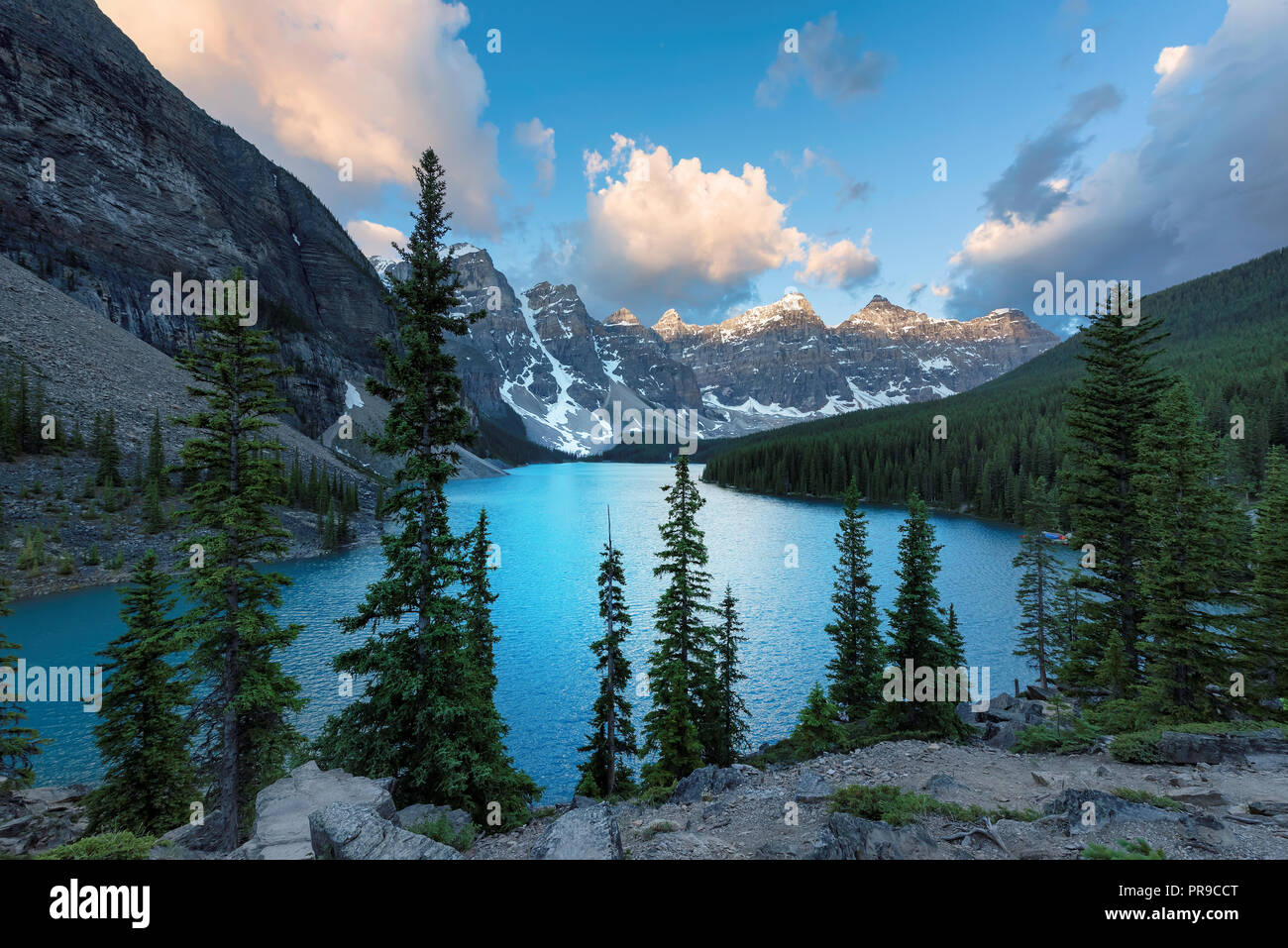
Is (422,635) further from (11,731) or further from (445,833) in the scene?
(11,731)

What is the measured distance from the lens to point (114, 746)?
43.5 feet

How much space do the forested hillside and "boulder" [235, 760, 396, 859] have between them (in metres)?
66.0

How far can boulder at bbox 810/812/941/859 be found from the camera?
721 cm

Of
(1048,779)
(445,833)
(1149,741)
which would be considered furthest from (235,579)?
(1149,741)

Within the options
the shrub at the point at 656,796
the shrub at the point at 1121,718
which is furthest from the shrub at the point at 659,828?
the shrub at the point at 1121,718

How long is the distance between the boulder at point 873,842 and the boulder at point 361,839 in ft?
19.7

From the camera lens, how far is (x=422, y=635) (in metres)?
13.2

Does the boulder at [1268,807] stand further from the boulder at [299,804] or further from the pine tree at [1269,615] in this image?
the boulder at [299,804]

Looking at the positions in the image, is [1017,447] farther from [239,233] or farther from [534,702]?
[239,233]

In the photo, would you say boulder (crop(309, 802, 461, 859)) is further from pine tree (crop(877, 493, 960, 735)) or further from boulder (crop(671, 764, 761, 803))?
pine tree (crop(877, 493, 960, 735))

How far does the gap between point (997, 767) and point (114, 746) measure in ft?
78.1

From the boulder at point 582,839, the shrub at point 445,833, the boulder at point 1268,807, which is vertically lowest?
the shrub at point 445,833

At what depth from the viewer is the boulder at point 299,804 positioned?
9289 millimetres

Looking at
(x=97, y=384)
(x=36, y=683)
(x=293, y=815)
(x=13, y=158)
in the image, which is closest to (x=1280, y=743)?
(x=293, y=815)
